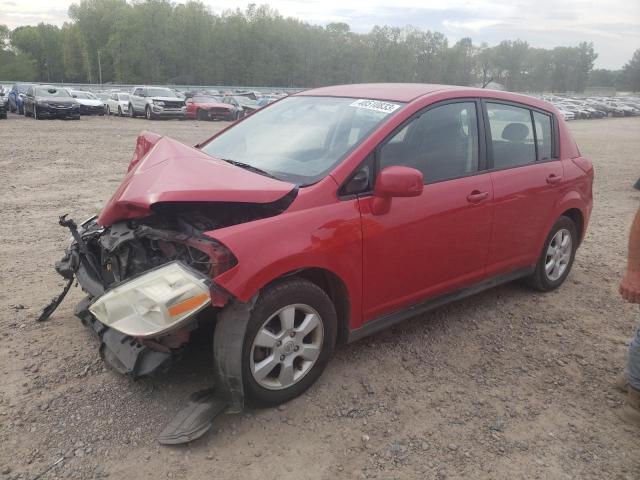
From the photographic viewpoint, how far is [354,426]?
290cm

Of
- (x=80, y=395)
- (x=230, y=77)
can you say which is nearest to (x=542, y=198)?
(x=80, y=395)

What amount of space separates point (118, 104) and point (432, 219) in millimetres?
29936

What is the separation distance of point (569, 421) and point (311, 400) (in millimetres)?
1480

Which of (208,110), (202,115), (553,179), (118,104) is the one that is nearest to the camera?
(553,179)

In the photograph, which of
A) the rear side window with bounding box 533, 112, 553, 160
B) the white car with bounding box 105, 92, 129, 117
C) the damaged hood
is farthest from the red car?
the damaged hood

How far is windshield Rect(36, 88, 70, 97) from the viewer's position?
24.5m

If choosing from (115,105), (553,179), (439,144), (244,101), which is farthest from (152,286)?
(244,101)

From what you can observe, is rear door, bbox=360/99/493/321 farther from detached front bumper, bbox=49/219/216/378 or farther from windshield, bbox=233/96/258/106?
windshield, bbox=233/96/258/106

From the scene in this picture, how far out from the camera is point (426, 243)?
3.44 meters

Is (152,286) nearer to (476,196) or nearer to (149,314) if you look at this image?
(149,314)

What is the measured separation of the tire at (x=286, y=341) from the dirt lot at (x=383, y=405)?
0.48 feet

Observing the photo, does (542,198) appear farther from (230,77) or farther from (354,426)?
(230,77)

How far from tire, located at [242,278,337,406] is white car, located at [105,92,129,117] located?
29.0m

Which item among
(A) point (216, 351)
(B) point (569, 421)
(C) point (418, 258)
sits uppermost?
(C) point (418, 258)
